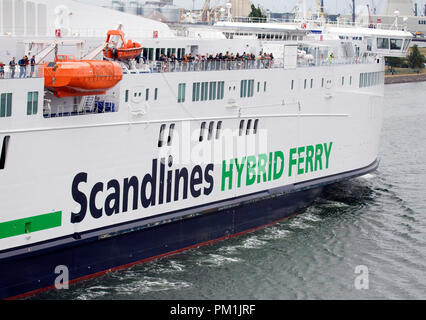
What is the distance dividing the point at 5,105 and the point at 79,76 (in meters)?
1.75

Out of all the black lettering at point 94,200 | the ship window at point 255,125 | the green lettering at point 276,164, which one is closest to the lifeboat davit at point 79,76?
the black lettering at point 94,200

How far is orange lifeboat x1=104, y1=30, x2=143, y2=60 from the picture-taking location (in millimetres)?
17891

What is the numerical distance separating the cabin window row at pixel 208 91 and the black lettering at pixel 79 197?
4.49 m

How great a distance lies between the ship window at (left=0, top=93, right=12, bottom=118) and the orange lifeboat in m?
3.78

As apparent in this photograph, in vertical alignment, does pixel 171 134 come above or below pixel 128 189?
above

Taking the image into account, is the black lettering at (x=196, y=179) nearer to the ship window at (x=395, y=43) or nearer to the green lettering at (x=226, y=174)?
the green lettering at (x=226, y=174)

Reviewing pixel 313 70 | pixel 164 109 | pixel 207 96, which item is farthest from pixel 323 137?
pixel 164 109

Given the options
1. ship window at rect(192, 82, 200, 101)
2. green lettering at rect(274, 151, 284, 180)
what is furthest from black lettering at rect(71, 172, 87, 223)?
green lettering at rect(274, 151, 284, 180)

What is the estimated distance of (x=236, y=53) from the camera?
2325cm

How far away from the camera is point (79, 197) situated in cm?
1634

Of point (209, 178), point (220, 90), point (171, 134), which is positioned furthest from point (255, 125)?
point (171, 134)

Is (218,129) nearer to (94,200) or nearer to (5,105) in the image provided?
(94,200)
